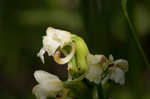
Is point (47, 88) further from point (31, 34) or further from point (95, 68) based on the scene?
point (31, 34)

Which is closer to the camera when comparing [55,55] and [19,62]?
[55,55]

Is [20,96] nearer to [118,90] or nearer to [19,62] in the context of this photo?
[19,62]

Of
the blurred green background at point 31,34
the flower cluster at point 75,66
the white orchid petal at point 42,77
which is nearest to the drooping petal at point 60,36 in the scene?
the flower cluster at point 75,66

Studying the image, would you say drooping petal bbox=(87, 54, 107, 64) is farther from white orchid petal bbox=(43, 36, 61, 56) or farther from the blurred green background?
the blurred green background

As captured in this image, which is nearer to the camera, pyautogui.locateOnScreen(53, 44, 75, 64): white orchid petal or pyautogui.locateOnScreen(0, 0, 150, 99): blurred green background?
pyautogui.locateOnScreen(53, 44, 75, 64): white orchid petal

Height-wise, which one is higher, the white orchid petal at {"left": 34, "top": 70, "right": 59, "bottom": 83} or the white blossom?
the white blossom

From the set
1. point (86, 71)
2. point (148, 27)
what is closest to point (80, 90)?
point (86, 71)

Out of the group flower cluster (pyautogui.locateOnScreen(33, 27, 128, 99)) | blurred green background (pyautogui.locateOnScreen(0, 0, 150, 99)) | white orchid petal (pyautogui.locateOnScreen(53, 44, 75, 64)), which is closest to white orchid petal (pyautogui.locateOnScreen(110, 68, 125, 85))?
flower cluster (pyautogui.locateOnScreen(33, 27, 128, 99))

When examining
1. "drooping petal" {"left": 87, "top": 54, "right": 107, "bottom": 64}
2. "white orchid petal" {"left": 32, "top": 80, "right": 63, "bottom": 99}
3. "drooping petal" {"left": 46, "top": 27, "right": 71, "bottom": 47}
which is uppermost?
"drooping petal" {"left": 46, "top": 27, "right": 71, "bottom": 47}
